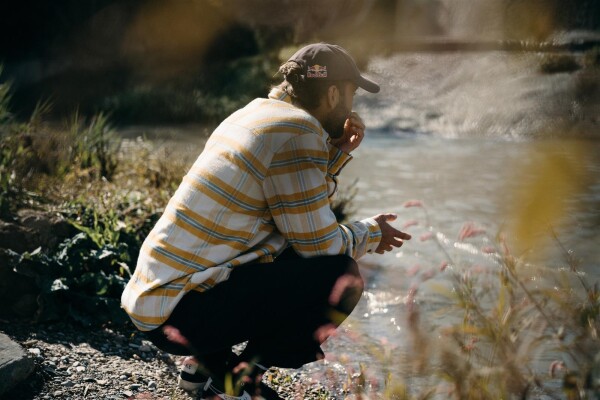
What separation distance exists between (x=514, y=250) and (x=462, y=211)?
51.6 inches

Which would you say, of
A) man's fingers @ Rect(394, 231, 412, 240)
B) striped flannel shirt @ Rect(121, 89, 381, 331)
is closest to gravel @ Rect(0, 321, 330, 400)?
striped flannel shirt @ Rect(121, 89, 381, 331)

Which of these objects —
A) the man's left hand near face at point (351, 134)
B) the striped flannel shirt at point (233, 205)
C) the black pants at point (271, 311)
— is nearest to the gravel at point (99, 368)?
the black pants at point (271, 311)

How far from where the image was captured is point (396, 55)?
573 inches

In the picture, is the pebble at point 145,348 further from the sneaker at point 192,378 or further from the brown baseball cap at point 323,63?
the brown baseball cap at point 323,63

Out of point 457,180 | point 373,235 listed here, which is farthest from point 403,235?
point 457,180

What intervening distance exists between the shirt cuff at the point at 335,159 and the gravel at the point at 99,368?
3.03ft

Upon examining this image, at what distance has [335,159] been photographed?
9.62ft

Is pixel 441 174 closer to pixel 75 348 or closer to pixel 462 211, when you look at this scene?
pixel 462 211

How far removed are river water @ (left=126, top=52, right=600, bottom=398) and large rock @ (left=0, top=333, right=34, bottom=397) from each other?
1.18 metres

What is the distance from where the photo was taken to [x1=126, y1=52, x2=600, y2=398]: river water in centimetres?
234

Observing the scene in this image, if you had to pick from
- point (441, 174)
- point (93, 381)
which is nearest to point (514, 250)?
point (441, 174)

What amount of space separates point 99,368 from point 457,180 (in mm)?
5438

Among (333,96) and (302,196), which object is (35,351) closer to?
(302,196)

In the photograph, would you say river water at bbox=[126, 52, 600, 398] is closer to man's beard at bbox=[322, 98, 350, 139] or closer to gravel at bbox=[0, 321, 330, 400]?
man's beard at bbox=[322, 98, 350, 139]
